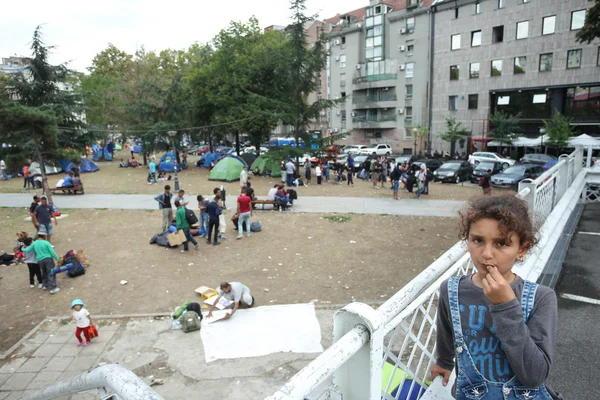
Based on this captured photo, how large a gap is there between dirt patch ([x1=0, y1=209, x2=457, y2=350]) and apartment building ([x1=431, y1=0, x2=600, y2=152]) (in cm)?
2758

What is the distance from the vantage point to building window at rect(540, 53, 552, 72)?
33938mm

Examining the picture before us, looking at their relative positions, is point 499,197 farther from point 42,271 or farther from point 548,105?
point 548,105

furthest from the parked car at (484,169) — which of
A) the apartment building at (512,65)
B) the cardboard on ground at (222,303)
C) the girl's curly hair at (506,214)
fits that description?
the girl's curly hair at (506,214)

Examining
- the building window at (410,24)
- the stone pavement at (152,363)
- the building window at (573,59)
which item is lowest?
the stone pavement at (152,363)

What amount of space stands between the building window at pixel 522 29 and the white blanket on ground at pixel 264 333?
3804 cm

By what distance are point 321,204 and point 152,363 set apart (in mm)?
12593

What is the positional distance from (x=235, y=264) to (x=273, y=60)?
22.4 m

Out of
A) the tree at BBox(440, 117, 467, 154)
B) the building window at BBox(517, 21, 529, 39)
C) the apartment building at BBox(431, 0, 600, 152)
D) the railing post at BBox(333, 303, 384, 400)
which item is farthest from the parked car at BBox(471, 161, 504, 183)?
the railing post at BBox(333, 303, 384, 400)

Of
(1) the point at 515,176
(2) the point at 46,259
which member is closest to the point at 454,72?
(1) the point at 515,176

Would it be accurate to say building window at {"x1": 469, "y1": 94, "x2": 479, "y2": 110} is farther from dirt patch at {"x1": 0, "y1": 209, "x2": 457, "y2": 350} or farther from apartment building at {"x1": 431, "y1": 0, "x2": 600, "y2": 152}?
dirt patch at {"x1": 0, "y1": 209, "x2": 457, "y2": 350}

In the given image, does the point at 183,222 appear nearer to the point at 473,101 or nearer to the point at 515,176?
the point at 515,176

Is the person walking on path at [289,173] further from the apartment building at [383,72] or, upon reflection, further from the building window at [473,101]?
the building window at [473,101]

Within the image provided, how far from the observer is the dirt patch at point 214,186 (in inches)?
828

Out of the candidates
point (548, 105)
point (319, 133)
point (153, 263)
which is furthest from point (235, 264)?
point (548, 105)
